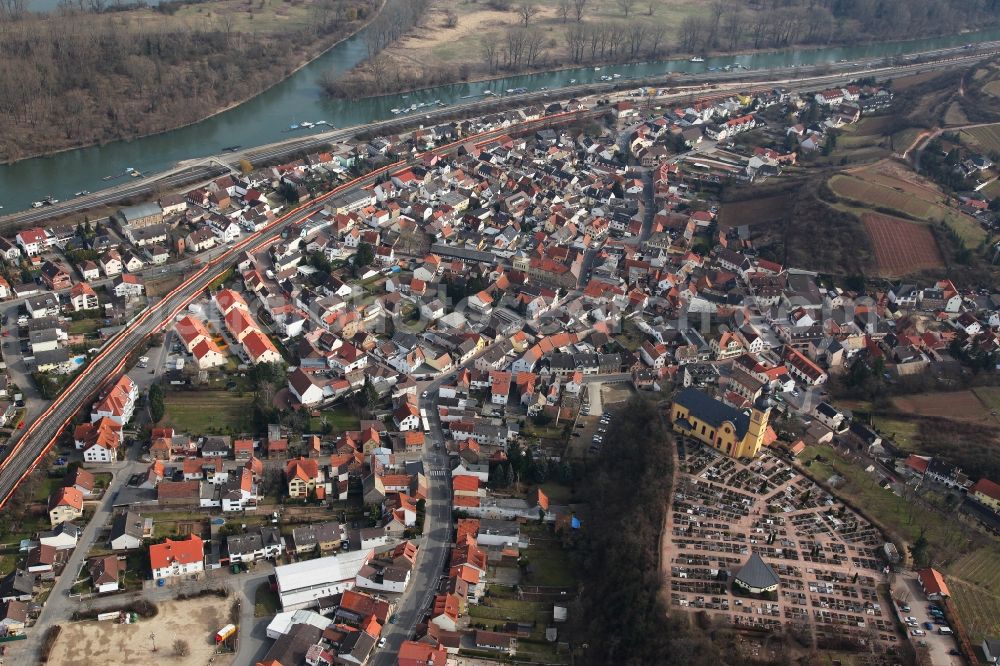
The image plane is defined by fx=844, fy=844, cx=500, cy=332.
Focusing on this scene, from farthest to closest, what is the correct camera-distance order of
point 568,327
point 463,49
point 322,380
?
1. point 463,49
2. point 568,327
3. point 322,380

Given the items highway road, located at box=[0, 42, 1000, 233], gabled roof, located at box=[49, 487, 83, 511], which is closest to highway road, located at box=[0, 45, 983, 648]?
gabled roof, located at box=[49, 487, 83, 511]

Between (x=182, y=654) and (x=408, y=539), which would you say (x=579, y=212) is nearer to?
(x=408, y=539)

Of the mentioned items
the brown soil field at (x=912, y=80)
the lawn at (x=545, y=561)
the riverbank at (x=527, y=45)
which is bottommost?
the lawn at (x=545, y=561)

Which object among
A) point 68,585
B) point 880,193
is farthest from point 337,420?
point 880,193

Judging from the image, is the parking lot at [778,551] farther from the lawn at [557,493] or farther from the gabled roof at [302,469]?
the gabled roof at [302,469]

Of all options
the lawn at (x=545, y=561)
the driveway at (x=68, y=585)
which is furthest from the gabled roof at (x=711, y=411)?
the driveway at (x=68, y=585)

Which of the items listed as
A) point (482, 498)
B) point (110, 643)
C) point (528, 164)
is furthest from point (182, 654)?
point (528, 164)
